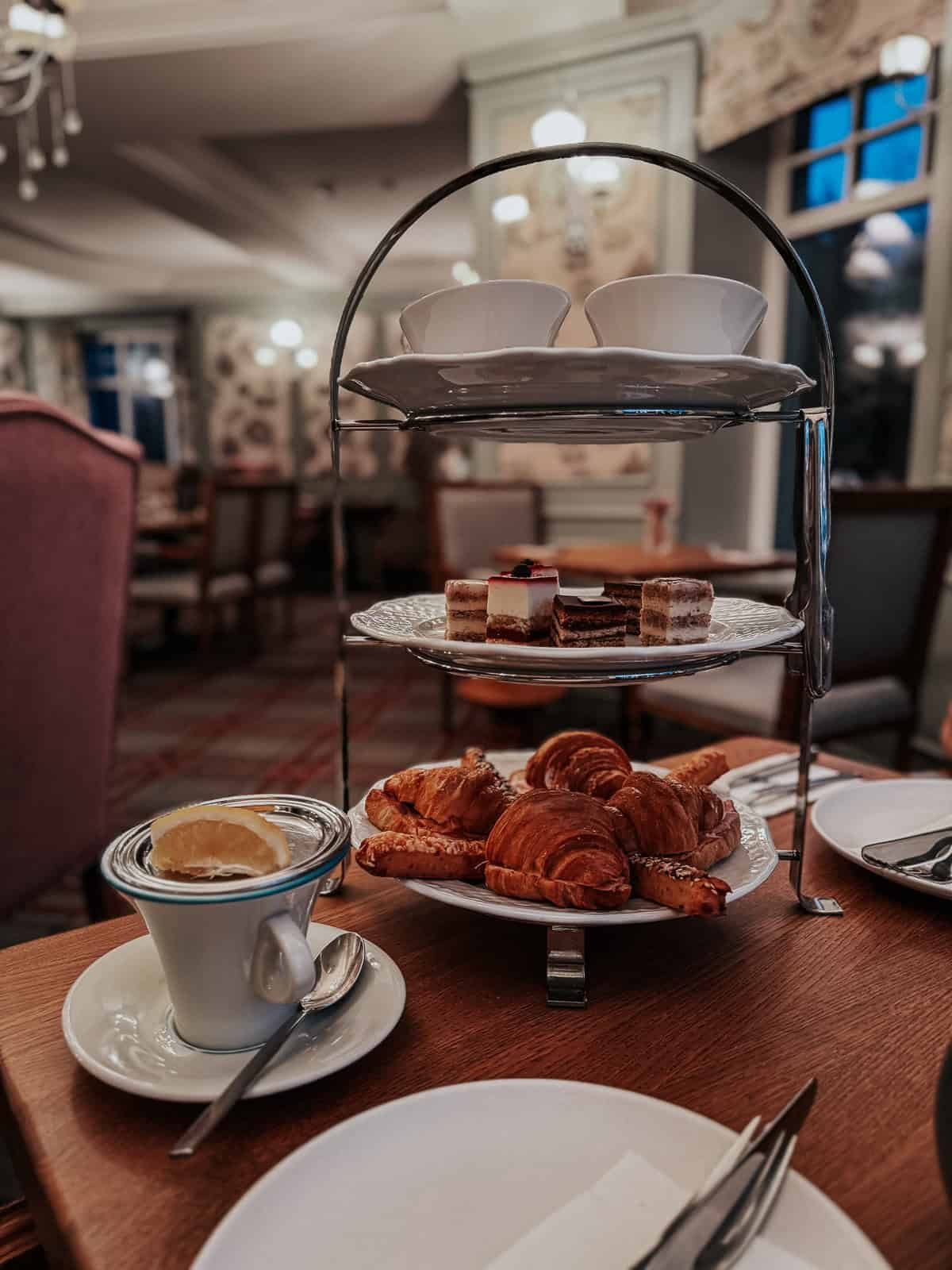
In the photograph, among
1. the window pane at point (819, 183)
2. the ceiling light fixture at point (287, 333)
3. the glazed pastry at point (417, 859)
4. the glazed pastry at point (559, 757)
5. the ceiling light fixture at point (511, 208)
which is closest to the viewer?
the glazed pastry at point (417, 859)

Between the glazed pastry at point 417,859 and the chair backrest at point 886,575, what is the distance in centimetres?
132

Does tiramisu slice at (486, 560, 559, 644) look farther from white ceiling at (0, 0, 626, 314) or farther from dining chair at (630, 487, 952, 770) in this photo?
white ceiling at (0, 0, 626, 314)

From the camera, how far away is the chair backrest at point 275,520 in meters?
4.21

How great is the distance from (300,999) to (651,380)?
0.37 meters

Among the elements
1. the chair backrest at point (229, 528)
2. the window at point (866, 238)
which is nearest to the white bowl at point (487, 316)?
the window at point (866, 238)

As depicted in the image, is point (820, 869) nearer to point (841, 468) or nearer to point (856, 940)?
point (856, 940)

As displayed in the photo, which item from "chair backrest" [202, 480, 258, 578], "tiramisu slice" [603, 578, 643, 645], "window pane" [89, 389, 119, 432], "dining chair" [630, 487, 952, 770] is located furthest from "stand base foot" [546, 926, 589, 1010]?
"window pane" [89, 389, 119, 432]

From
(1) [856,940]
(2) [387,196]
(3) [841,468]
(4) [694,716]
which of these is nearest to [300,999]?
(1) [856,940]

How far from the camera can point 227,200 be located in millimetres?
5426

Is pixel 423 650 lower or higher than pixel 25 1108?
higher

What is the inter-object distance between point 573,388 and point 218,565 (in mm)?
3630

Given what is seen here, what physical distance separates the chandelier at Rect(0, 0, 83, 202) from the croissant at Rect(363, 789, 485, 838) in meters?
2.61

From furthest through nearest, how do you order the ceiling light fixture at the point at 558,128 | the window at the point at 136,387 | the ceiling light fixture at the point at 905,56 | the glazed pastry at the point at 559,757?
1. the window at the point at 136,387
2. the ceiling light fixture at the point at 558,128
3. the ceiling light fixture at the point at 905,56
4. the glazed pastry at the point at 559,757

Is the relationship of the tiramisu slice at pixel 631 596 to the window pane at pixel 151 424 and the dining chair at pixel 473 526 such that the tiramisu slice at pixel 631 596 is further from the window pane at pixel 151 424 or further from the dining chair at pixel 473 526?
the window pane at pixel 151 424
